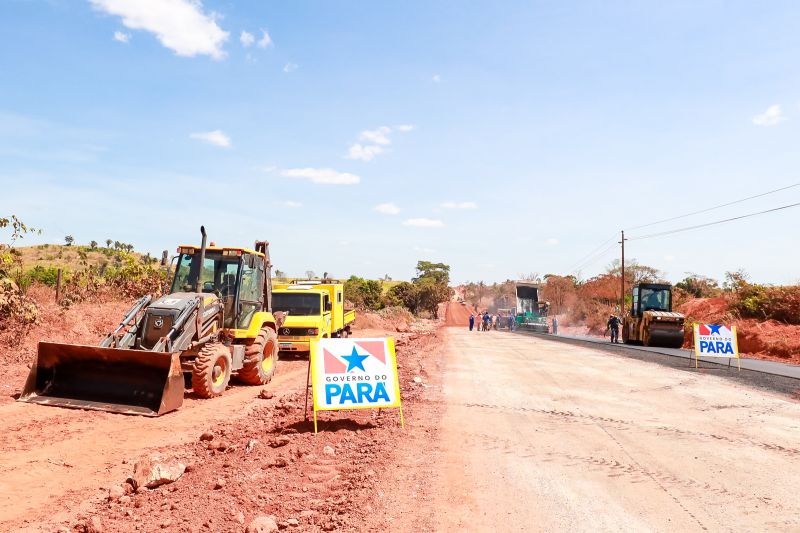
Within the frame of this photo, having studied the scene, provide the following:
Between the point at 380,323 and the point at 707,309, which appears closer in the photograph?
the point at 707,309

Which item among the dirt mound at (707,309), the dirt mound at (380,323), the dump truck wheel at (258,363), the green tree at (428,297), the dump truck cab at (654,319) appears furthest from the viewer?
the green tree at (428,297)

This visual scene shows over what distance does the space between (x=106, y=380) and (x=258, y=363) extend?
3782 mm

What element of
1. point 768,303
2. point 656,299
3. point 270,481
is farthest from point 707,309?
point 270,481

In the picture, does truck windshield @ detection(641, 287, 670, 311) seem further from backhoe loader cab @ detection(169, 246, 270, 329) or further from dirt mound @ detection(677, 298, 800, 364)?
backhoe loader cab @ detection(169, 246, 270, 329)

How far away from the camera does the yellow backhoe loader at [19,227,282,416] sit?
9742mm

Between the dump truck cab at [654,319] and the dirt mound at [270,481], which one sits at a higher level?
the dump truck cab at [654,319]

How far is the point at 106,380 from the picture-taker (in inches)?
391

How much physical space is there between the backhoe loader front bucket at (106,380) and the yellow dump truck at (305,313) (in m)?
7.82

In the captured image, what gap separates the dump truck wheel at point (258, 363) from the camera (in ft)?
43.0

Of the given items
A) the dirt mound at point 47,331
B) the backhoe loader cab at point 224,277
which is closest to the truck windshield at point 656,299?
the backhoe loader cab at point 224,277

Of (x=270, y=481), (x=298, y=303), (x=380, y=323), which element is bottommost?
(x=270, y=481)

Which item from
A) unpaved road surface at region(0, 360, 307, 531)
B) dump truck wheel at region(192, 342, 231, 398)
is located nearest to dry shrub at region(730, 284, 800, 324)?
dump truck wheel at region(192, 342, 231, 398)

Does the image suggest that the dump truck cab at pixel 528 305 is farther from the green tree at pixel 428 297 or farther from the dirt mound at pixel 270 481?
the dirt mound at pixel 270 481

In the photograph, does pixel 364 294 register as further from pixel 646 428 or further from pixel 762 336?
pixel 646 428
